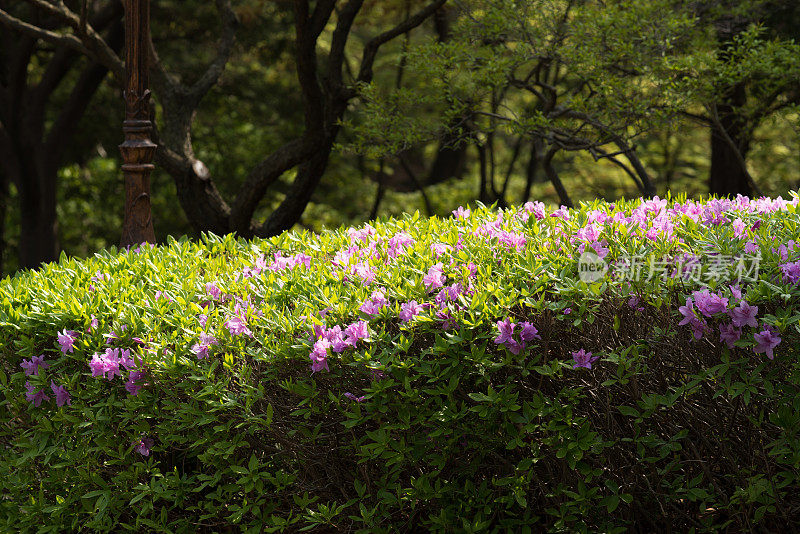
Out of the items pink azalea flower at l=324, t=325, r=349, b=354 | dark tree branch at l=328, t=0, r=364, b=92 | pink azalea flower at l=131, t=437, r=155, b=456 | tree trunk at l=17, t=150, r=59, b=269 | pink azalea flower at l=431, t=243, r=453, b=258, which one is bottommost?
tree trunk at l=17, t=150, r=59, b=269

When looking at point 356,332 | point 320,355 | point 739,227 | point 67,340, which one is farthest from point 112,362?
point 739,227

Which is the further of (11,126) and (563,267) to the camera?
(11,126)

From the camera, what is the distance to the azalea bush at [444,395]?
272 centimetres

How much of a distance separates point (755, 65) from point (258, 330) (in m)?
5.95

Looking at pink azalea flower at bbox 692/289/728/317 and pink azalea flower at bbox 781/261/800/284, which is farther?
pink azalea flower at bbox 781/261/800/284

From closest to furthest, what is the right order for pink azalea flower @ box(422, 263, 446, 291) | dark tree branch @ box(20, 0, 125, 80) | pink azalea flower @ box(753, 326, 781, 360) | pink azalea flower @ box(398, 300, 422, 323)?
pink azalea flower @ box(753, 326, 781, 360) → pink azalea flower @ box(398, 300, 422, 323) → pink azalea flower @ box(422, 263, 446, 291) → dark tree branch @ box(20, 0, 125, 80)

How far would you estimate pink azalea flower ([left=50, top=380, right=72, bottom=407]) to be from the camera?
3.20 meters

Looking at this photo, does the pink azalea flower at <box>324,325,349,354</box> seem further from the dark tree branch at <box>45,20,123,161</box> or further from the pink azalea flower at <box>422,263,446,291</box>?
the dark tree branch at <box>45,20,123,161</box>

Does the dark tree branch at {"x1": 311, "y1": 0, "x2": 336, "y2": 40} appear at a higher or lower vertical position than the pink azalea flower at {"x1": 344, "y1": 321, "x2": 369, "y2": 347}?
higher

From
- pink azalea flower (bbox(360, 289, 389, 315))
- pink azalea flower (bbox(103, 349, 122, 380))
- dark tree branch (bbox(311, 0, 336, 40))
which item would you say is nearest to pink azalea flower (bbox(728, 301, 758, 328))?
pink azalea flower (bbox(360, 289, 389, 315))

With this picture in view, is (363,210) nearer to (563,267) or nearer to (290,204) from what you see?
(290,204)

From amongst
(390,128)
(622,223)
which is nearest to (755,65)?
(390,128)

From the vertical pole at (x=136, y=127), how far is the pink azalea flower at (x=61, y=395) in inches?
91.7

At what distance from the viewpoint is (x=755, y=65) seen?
23.4ft
